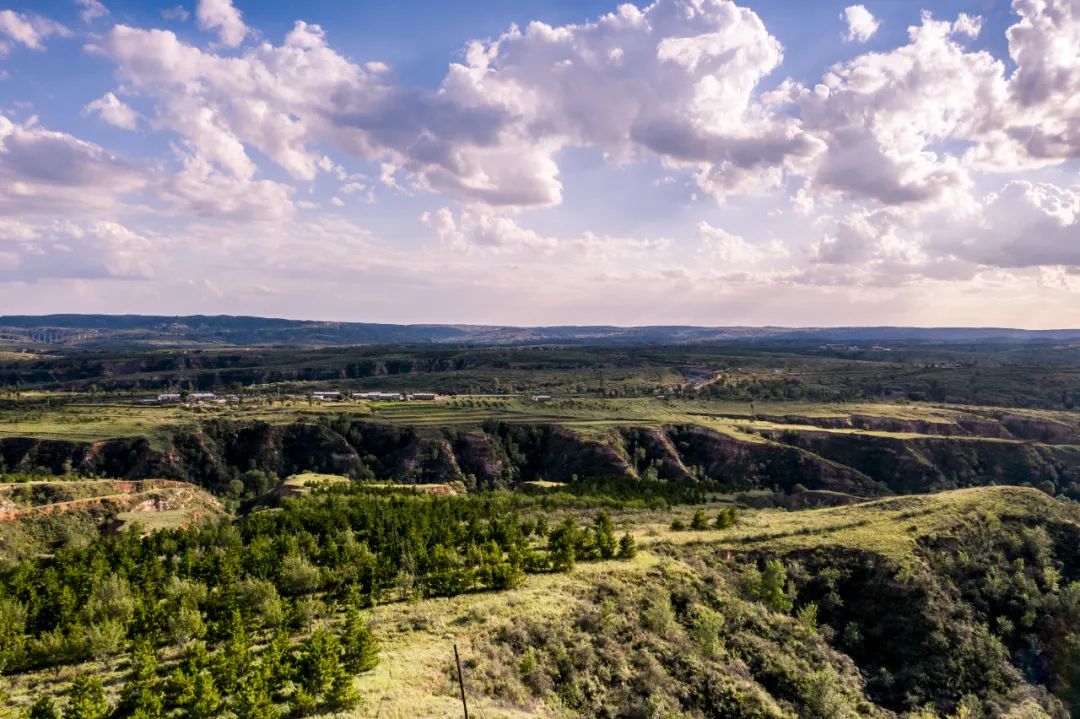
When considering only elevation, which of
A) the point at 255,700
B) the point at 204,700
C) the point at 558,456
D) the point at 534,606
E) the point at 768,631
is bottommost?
the point at 558,456

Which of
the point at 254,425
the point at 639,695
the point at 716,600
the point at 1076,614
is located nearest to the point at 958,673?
the point at 1076,614

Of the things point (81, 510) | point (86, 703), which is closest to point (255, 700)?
point (86, 703)

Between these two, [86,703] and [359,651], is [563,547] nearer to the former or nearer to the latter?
[359,651]

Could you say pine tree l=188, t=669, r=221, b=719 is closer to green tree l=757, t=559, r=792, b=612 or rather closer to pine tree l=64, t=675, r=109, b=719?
pine tree l=64, t=675, r=109, b=719

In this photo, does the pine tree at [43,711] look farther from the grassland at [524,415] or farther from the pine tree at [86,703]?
the grassland at [524,415]

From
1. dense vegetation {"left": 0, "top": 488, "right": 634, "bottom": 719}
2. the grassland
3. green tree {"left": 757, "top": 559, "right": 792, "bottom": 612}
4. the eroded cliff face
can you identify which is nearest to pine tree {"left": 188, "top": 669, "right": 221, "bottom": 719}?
dense vegetation {"left": 0, "top": 488, "right": 634, "bottom": 719}

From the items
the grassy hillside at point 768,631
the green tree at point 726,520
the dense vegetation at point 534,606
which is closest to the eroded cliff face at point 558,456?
the dense vegetation at point 534,606
